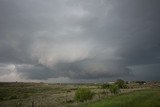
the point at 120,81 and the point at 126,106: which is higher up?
the point at 120,81

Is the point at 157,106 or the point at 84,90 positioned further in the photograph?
the point at 84,90

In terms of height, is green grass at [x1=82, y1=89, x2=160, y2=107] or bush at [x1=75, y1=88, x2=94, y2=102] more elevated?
bush at [x1=75, y1=88, x2=94, y2=102]

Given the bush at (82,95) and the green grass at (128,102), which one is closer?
the green grass at (128,102)

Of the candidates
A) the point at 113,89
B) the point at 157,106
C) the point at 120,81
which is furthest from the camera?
the point at 120,81

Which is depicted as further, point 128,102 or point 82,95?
point 82,95

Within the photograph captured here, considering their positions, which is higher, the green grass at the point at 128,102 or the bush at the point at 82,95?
the bush at the point at 82,95

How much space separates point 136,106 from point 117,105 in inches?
125

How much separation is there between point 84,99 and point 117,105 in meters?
17.3

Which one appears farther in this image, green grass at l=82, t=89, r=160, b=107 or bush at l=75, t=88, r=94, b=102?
bush at l=75, t=88, r=94, b=102

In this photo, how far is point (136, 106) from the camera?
129ft

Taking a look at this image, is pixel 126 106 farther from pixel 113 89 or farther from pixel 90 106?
pixel 113 89

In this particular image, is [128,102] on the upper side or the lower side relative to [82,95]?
lower

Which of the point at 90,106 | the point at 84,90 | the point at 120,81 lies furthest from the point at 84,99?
the point at 120,81

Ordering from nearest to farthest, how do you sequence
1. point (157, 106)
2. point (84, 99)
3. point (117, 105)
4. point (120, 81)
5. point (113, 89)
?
point (157, 106) → point (117, 105) → point (84, 99) → point (113, 89) → point (120, 81)
